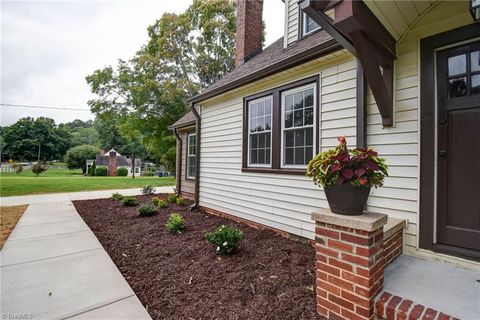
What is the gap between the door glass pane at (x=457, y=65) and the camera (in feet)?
7.81

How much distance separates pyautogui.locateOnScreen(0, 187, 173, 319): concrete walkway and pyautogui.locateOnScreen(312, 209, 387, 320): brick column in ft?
5.43

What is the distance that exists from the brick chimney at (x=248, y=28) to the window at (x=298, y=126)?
12.4 feet

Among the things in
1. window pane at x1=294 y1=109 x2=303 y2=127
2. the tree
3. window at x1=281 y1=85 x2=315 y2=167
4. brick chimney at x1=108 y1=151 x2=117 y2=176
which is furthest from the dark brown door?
the tree

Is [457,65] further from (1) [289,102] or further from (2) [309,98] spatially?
(1) [289,102]

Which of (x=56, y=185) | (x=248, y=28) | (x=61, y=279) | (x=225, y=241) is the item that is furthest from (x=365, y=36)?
(x=56, y=185)

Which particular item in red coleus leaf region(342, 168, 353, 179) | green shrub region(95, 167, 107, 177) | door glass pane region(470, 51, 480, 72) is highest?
door glass pane region(470, 51, 480, 72)

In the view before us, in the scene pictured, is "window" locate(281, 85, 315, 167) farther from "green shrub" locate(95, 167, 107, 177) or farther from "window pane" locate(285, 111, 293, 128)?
"green shrub" locate(95, 167, 107, 177)

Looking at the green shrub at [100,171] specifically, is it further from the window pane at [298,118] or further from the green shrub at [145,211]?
the window pane at [298,118]

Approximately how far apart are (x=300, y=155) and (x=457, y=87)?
2174mm

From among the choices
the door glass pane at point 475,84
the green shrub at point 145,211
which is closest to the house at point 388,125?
the door glass pane at point 475,84

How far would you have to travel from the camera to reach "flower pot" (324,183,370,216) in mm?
1829

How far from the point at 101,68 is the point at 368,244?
1996 cm

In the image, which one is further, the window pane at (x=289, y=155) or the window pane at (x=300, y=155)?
the window pane at (x=289, y=155)

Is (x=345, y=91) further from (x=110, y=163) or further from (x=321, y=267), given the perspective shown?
(x=110, y=163)
